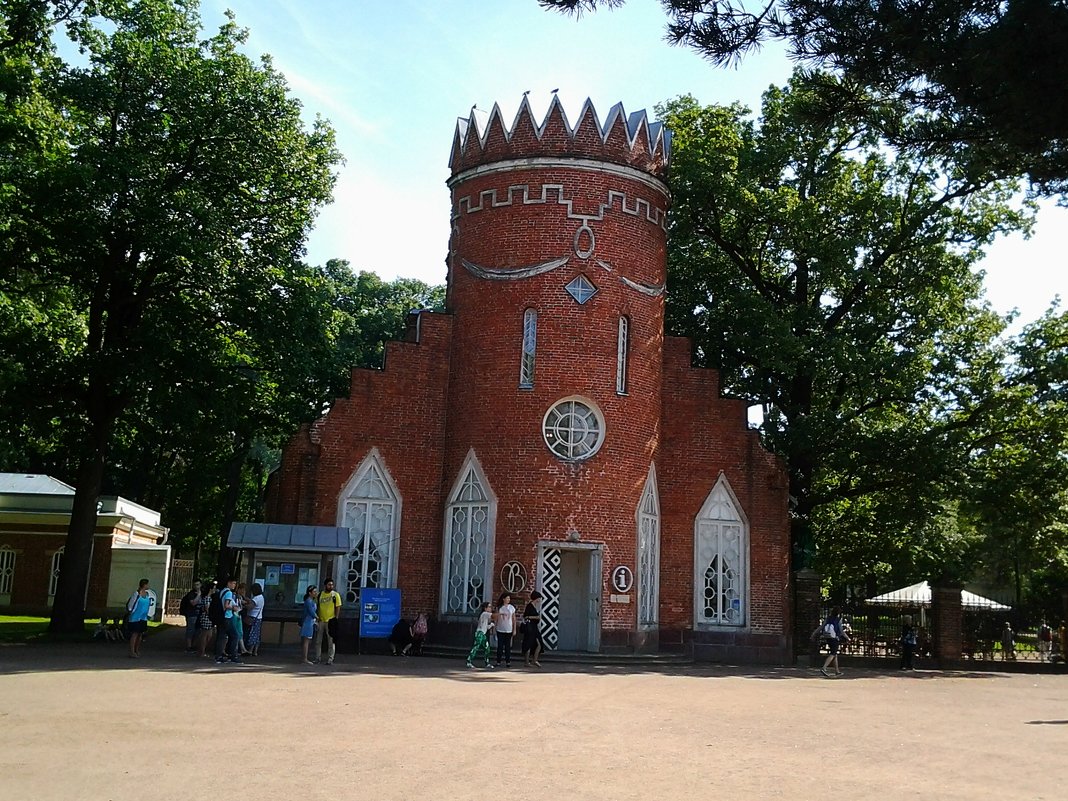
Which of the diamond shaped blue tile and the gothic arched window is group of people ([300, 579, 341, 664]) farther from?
the diamond shaped blue tile

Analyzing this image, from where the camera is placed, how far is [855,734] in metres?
12.2

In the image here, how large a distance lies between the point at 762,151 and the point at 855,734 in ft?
64.2

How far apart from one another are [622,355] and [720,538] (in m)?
5.08

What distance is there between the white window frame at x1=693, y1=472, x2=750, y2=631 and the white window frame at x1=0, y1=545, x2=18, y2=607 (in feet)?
89.2

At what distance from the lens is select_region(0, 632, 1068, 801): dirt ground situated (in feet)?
27.3

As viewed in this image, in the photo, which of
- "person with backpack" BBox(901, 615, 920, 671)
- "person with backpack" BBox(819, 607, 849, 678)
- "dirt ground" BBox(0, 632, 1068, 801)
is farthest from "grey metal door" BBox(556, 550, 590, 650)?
"person with backpack" BBox(901, 615, 920, 671)

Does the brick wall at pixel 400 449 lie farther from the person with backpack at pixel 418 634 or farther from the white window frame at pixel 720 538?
the white window frame at pixel 720 538

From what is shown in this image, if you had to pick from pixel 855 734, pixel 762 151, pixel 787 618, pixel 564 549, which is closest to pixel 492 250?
pixel 564 549

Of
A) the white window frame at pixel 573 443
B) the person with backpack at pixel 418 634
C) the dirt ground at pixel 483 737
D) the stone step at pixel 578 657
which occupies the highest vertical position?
the white window frame at pixel 573 443

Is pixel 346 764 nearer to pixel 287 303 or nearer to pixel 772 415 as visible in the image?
pixel 287 303

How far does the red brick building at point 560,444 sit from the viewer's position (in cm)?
2277

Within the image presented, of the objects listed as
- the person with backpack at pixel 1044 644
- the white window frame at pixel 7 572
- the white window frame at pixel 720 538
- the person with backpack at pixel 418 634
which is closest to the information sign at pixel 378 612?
the person with backpack at pixel 418 634

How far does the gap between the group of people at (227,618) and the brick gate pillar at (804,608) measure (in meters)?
13.2

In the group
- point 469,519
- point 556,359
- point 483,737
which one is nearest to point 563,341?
point 556,359
